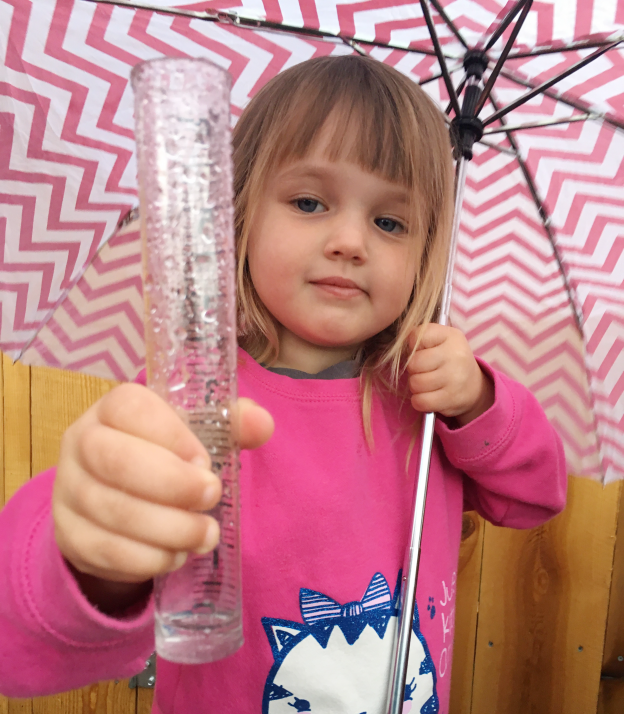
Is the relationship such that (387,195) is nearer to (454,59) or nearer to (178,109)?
(454,59)

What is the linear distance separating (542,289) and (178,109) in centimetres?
67

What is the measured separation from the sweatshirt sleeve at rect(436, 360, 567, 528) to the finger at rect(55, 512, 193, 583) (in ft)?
1.37

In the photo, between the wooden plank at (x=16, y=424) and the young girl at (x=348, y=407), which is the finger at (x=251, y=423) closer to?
the young girl at (x=348, y=407)

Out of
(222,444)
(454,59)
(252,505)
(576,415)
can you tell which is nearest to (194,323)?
(222,444)

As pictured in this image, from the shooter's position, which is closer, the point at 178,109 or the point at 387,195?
the point at 178,109

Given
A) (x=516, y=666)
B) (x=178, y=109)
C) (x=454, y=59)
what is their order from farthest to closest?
(x=516, y=666), (x=454, y=59), (x=178, y=109)

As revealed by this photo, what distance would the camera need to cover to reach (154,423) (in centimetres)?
29

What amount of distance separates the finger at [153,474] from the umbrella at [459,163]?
46 cm

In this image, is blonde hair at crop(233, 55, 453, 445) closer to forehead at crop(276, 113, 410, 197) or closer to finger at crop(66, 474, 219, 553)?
forehead at crop(276, 113, 410, 197)

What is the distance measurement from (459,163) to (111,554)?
0.54m

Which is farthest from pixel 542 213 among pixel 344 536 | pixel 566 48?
pixel 344 536

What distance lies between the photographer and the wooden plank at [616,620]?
112 centimetres

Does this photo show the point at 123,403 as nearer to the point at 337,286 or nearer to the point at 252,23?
the point at 337,286

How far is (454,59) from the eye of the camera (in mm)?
675
